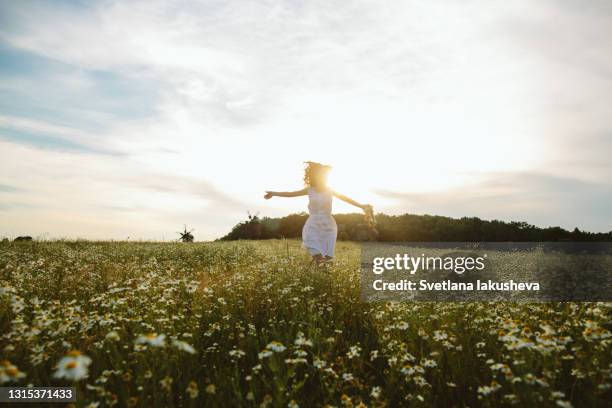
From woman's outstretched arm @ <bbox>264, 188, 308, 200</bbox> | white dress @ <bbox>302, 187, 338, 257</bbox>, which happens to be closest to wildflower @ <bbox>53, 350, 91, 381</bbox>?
woman's outstretched arm @ <bbox>264, 188, 308, 200</bbox>

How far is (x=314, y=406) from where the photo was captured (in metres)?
4.11

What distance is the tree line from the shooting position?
30.3m

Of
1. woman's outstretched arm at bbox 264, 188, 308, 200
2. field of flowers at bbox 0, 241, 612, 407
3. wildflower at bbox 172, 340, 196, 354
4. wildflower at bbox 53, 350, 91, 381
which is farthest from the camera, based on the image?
woman's outstretched arm at bbox 264, 188, 308, 200

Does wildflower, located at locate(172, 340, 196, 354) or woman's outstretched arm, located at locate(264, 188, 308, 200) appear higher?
woman's outstretched arm, located at locate(264, 188, 308, 200)

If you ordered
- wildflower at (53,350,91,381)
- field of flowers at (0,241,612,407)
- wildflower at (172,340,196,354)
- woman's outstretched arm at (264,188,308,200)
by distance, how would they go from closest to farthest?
wildflower at (53,350,91,381) < wildflower at (172,340,196,354) < field of flowers at (0,241,612,407) < woman's outstretched arm at (264,188,308,200)

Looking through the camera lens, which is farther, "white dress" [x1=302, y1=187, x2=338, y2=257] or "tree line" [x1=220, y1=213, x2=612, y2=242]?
"tree line" [x1=220, y1=213, x2=612, y2=242]

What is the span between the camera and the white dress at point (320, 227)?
1130 centimetres

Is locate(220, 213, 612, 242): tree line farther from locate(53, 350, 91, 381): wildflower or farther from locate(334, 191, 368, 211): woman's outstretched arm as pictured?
locate(53, 350, 91, 381): wildflower

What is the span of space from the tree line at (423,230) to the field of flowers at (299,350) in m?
21.9

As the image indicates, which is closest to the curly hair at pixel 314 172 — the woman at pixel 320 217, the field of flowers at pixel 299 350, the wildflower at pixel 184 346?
the woman at pixel 320 217

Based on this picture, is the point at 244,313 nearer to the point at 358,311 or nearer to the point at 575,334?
the point at 358,311

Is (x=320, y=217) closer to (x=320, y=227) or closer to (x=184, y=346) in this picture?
(x=320, y=227)

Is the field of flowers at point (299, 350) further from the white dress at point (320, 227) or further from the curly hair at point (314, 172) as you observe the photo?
the curly hair at point (314, 172)

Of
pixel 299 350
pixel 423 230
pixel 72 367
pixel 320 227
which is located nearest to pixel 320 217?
pixel 320 227
